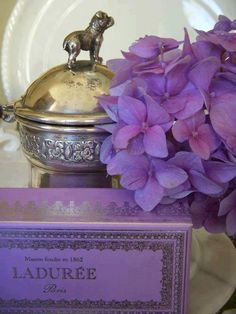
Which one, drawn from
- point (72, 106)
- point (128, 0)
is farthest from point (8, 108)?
point (128, 0)

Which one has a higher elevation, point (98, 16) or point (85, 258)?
point (98, 16)

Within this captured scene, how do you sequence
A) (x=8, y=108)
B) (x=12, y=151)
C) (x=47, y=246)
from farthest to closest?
(x=12, y=151) < (x=8, y=108) < (x=47, y=246)

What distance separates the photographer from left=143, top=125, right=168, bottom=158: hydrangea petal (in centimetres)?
25

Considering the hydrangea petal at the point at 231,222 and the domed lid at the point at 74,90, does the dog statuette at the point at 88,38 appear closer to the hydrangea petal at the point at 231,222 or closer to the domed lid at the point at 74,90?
the domed lid at the point at 74,90

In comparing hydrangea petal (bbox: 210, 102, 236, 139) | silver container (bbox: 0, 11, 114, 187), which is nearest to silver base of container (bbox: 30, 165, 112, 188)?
silver container (bbox: 0, 11, 114, 187)

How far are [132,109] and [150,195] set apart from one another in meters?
0.05

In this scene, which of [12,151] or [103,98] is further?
[12,151]

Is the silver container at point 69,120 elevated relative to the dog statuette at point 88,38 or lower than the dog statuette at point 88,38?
lower

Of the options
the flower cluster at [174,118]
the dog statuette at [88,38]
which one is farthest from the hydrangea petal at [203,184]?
the dog statuette at [88,38]

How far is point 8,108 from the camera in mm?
374

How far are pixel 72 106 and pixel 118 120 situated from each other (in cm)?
5

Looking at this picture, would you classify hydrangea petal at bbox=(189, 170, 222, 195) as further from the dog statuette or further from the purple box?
the dog statuette

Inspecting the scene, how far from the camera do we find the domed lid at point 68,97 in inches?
11.8

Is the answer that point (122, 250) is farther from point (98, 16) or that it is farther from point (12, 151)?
point (12, 151)
